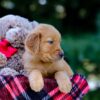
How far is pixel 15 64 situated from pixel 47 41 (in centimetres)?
21

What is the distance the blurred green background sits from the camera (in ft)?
18.4

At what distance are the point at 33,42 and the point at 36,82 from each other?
157 millimetres

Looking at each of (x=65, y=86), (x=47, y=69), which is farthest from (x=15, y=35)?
(x=65, y=86)

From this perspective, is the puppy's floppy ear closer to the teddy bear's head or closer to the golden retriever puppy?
the golden retriever puppy

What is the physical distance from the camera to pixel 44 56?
7.78 feet

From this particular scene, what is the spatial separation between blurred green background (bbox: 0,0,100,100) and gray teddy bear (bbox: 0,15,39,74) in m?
2.88

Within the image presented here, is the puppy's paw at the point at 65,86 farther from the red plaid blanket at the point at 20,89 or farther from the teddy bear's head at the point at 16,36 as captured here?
the teddy bear's head at the point at 16,36

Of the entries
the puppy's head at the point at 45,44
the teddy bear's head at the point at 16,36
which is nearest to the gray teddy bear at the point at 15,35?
the teddy bear's head at the point at 16,36

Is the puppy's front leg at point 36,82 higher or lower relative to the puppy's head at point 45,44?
lower

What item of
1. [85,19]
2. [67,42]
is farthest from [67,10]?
[67,42]

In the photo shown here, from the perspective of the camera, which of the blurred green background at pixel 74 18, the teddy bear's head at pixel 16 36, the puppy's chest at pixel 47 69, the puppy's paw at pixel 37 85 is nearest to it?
the puppy's paw at pixel 37 85

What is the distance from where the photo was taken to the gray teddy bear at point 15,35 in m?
2.50

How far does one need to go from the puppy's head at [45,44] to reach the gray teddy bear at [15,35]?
134mm

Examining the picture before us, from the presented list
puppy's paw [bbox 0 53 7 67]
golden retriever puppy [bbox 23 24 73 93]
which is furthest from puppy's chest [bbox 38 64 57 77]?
puppy's paw [bbox 0 53 7 67]
